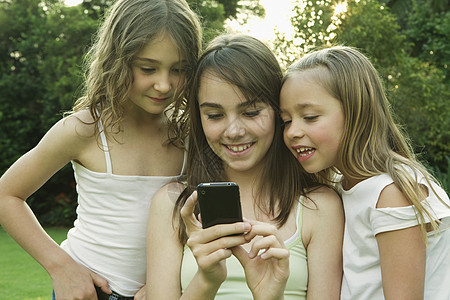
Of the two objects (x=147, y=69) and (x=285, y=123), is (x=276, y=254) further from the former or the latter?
(x=147, y=69)

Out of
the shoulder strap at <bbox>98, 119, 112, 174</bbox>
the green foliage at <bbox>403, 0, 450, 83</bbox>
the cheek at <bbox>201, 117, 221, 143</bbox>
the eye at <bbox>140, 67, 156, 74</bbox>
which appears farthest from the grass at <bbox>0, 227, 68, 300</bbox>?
the green foliage at <bbox>403, 0, 450, 83</bbox>

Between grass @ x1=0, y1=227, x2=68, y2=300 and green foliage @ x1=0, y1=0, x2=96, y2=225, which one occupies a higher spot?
green foliage @ x1=0, y1=0, x2=96, y2=225

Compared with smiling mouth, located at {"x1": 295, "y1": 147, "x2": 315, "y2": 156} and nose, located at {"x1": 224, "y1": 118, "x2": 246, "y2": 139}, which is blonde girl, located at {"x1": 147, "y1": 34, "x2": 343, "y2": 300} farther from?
smiling mouth, located at {"x1": 295, "y1": 147, "x2": 315, "y2": 156}

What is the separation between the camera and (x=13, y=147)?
14.6 meters

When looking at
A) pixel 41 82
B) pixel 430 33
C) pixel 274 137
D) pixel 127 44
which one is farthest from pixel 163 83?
pixel 430 33

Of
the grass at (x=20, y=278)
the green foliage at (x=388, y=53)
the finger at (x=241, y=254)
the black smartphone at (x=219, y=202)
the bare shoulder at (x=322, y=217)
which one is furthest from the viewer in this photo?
the green foliage at (x=388, y=53)

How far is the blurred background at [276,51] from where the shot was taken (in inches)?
395

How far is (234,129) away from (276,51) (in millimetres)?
6973

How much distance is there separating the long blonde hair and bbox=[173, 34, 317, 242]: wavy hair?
18cm

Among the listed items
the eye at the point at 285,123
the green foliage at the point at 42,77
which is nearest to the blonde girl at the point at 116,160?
the eye at the point at 285,123

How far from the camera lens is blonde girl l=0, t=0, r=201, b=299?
314cm

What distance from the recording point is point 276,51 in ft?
31.2

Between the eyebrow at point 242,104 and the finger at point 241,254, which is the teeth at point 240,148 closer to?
the eyebrow at point 242,104

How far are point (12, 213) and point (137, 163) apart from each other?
80 centimetres
